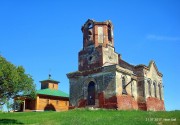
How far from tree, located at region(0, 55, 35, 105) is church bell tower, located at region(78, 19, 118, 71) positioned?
13.9m

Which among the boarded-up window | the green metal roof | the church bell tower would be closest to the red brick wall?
the church bell tower

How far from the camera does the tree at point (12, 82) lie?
24875 mm

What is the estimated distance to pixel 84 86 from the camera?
126ft

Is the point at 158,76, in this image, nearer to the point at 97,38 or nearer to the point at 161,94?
the point at 161,94

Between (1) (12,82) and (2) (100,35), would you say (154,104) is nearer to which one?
(2) (100,35)

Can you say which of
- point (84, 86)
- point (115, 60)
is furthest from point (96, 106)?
point (115, 60)

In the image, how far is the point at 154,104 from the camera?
39.3 meters

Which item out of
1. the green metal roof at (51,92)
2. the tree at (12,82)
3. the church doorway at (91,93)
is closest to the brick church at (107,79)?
the church doorway at (91,93)

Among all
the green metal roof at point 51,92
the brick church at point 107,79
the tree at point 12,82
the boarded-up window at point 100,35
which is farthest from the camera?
the green metal roof at point 51,92

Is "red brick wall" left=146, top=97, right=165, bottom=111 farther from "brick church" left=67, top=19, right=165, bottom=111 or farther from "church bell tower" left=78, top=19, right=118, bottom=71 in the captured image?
"church bell tower" left=78, top=19, right=118, bottom=71

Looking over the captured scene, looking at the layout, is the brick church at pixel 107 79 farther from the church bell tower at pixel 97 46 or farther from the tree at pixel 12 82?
the tree at pixel 12 82

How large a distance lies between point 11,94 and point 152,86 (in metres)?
22.9

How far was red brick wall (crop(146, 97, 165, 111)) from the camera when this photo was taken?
124ft

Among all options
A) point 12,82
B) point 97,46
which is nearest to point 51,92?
point 97,46
